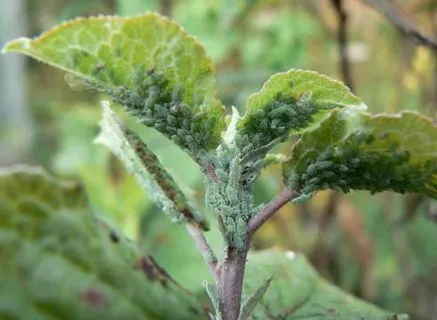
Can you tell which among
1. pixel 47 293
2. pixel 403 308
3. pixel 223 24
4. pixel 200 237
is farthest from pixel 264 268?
pixel 223 24

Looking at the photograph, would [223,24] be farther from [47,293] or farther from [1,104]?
[1,104]

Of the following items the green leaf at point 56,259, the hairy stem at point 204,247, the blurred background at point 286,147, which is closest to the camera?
the green leaf at point 56,259

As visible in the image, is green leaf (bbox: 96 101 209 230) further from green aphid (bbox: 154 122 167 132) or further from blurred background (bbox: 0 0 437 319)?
blurred background (bbox: 0 0 437 319)

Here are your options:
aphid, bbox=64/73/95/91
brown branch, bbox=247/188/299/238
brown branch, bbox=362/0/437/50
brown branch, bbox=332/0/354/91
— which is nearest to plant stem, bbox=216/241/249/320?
brown branch, bbox=247/188/299/238

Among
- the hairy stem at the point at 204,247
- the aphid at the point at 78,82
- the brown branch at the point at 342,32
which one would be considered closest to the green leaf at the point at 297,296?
the hairy stem at the point at 204,247

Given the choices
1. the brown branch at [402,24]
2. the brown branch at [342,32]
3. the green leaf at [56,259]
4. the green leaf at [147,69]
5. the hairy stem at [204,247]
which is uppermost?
the brown branch at [342,32]

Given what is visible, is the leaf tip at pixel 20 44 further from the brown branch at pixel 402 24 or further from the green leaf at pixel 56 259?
the brown branch at pixel 402 24

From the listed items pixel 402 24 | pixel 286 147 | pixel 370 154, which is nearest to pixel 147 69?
pixel 370 154
